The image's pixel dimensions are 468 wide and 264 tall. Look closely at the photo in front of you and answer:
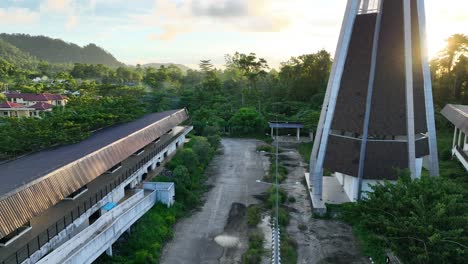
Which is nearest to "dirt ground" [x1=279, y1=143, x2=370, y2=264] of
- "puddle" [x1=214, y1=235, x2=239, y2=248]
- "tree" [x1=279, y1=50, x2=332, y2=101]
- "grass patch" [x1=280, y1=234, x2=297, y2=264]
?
"grass patch" [x1=280, y1=234, x2=297, y2=264]

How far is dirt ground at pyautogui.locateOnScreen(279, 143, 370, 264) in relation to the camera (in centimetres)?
1898

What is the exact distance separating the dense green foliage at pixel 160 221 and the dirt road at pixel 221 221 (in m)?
0.71

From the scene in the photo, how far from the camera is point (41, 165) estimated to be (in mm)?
18297

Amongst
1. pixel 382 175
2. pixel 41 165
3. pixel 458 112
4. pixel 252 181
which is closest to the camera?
pixel 41 165

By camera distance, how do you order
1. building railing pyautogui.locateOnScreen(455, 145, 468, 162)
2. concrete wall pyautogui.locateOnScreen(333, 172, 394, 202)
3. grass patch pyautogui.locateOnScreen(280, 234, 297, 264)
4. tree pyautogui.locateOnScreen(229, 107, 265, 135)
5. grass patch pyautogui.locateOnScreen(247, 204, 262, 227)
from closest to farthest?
grass patch pyautogui.locateOnScreen(280, 234, 297, 264)
grass patch pyautogui.locateOnScreen(247, 204, 262, 227)
concrete wall pyautogui.locateOnScreen(333, 172, 394, 202)
building railing pyautogui.locateOnScreen(455, 145, 468, 162)
tree pyautogui.locateOnScreen(229, 107, 265, 135)

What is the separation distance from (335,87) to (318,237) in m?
11.4

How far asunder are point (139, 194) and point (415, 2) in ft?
79.8

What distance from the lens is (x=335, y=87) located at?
25.7m

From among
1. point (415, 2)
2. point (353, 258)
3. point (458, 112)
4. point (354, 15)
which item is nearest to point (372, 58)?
point (354, 15)

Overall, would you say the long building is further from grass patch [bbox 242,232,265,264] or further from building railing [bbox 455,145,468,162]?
building railing [bbox 455,145,468,162]

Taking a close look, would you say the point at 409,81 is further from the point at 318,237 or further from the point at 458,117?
the point at 458,117

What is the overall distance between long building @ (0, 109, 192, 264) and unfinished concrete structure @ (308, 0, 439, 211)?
13.6 meters

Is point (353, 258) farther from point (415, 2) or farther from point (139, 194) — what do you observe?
point (415, 2)

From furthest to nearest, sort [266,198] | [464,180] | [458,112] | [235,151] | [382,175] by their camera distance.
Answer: [235,151] < [458,112] < [464,180] < [266,198] < [382,175]
